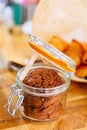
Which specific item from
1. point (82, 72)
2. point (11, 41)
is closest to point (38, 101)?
point (82, 72)

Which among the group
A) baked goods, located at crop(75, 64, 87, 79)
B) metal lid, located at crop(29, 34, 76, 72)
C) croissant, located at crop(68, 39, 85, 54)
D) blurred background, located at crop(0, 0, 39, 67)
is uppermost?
metal lid, located at crop(29, 34, 76, 72)

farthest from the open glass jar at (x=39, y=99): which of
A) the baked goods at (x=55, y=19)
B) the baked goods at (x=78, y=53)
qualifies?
the baked goods at (x=55, y=19)

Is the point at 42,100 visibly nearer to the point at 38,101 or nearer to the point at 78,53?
the point at 38,101

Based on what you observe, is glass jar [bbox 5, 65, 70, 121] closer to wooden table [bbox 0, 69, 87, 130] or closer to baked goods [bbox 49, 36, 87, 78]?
wooden table [bbox 0, 69, 87, 130]

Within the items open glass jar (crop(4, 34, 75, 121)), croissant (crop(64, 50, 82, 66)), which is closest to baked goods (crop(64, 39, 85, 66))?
croissant (crop(64, 50, 82, 66))

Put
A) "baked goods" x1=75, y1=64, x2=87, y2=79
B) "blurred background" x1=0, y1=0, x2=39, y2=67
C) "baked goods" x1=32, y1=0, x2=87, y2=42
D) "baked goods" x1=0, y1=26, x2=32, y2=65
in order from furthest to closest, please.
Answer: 1. "blurred background" x1=0, y1=0, x2=39, y2=67
2. "baked goods" x1=0, y1=26, x2=32, y2=65
3. "baked goods" x1=32, y1=0, x2=87, y2=42
4. "baked goods" x1=75, y1=64, x2=87, y2=79

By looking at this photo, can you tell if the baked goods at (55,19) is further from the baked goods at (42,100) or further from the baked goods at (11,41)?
A: the baked goods at (11,41)

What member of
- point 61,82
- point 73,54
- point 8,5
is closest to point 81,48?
point 73,54
